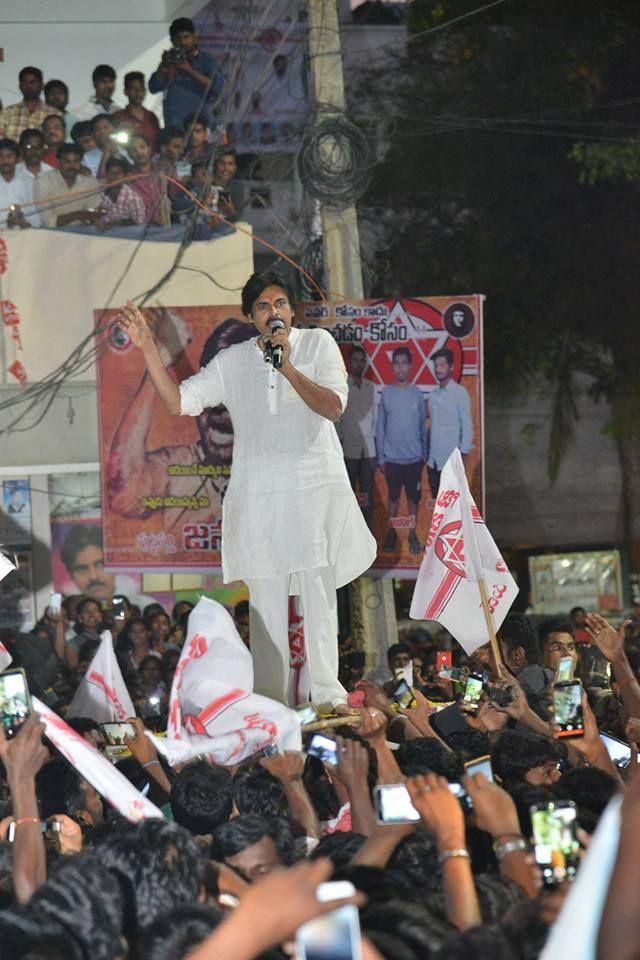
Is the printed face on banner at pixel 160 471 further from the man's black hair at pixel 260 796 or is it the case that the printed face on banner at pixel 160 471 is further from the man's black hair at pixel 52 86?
the man's black hair at pixel 260 796

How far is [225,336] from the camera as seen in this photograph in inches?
459

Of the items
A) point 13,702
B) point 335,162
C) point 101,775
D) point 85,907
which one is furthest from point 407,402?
point 85,907

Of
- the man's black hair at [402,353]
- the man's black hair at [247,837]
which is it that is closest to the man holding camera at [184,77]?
the man's black hair at [402,353]

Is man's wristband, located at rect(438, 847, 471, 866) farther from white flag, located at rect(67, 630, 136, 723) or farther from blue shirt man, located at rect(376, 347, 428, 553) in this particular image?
blue shirt man, located at rect(376, 347, 428, 553)

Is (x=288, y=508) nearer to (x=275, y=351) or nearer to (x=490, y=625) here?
(x=275, y=351)

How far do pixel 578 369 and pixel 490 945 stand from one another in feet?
51.6

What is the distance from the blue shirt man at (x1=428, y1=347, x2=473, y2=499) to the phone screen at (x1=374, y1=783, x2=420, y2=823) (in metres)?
7.44

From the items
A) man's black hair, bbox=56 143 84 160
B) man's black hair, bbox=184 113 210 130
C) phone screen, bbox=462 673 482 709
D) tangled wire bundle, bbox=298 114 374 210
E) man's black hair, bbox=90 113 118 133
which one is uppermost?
man's black hair, bbox=90 113 118 133

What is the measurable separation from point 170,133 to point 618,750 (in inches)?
362

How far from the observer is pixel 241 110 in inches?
608

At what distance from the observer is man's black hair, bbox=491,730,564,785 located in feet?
16.0

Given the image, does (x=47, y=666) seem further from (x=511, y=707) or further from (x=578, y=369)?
(x=578, y=369)

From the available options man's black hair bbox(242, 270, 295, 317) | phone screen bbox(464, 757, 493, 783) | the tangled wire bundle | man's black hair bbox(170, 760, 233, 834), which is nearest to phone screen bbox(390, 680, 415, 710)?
man's black hair bbox(242, 270, 295, 317)

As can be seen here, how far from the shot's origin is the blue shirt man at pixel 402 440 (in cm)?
1134
